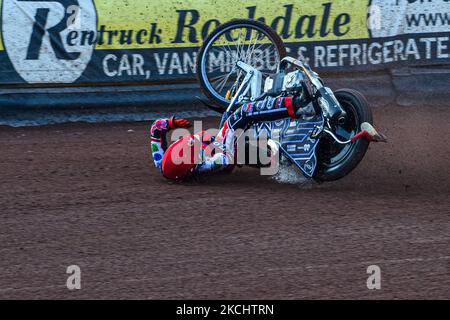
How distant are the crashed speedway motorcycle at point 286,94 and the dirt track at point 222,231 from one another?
0.30 meters

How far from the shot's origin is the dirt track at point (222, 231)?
4.56 metres

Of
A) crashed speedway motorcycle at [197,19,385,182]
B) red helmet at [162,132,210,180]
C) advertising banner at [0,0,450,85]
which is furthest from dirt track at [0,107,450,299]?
advertising banner at [0,0,450,85]

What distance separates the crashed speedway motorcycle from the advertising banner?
3279 millimetres

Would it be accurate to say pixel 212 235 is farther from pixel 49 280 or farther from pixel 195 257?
pixel 49 280

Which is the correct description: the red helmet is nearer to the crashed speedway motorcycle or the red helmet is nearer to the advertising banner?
the crashed speedway motorcycle

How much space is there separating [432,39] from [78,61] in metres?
4.94

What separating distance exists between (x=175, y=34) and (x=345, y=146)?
Answer: 481 cm

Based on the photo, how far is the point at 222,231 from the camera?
219 inches

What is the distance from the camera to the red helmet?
22.6 ft

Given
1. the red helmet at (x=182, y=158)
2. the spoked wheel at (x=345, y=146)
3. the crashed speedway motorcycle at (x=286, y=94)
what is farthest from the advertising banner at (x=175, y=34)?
the spoked wheel at (x=345, y=146)

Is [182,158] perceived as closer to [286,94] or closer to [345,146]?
[286,94]

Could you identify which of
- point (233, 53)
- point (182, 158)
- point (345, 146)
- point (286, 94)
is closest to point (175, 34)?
point (233, 53)

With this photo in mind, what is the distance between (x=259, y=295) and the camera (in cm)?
437

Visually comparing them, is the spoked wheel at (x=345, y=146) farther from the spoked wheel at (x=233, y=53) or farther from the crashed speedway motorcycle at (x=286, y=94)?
the spoked wheel at (x=233, y=53)
